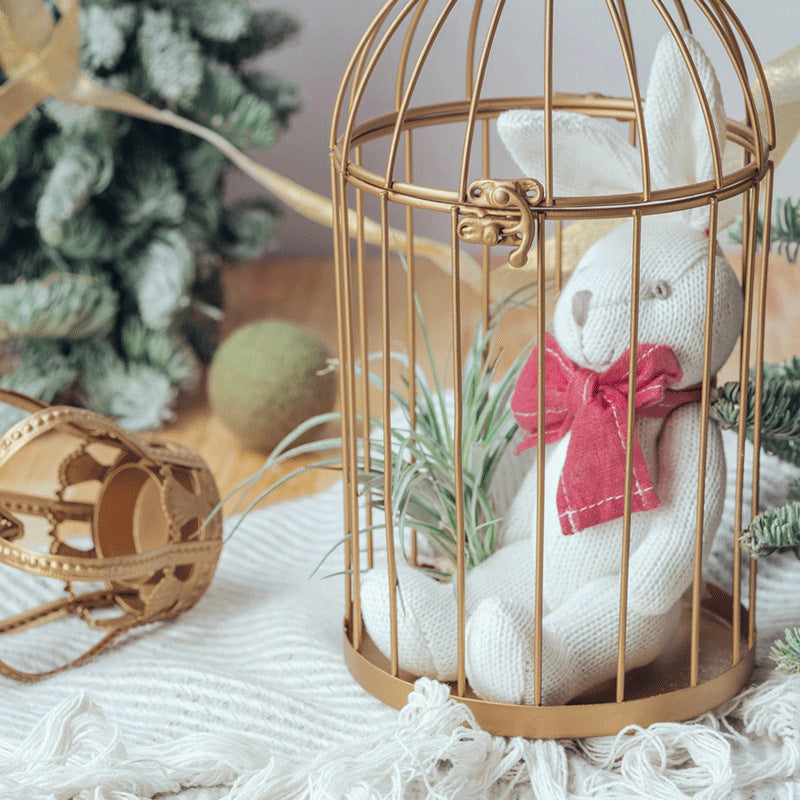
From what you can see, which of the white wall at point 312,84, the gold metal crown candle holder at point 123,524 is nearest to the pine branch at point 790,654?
the gold metal crown candle holder at point 123,524

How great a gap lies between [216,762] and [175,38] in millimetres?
965

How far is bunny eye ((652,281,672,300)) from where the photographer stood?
2.18 ft

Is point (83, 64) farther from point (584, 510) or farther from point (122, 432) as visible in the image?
point (584, 510)

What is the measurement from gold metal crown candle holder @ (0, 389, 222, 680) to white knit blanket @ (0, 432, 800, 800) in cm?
3

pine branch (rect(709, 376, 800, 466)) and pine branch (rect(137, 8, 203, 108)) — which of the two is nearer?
pine branch (rect(709, 376, 800, 466))

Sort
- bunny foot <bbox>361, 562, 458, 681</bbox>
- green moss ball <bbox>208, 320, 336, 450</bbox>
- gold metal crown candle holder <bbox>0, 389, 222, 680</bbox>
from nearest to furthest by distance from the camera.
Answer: bunny foot <bbox>361, 562, 458, 681</bbox> → gold metal crown candle holder <bbox>0, 389, 222, 680</bbox> → green moss ball <bbox>208, 320, 336, 450</bbox>

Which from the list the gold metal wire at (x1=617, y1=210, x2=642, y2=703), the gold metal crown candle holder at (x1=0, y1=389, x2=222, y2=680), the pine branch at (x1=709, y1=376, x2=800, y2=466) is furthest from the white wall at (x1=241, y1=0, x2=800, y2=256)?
the gold metal wire at (x1=617, y1=210, x2=642, y2=703)

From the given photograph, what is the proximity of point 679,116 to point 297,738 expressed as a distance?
1.56ft

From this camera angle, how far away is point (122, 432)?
812mm

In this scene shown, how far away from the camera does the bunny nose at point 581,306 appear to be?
670 millimetres

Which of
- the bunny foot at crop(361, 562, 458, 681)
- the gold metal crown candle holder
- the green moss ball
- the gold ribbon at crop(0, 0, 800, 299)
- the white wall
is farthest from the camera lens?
the white wall

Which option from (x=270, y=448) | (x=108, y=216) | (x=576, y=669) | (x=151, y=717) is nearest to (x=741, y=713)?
(x=576, y=669)

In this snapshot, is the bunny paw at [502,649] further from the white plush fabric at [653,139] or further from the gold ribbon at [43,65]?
the gold ribbon at [43,65]

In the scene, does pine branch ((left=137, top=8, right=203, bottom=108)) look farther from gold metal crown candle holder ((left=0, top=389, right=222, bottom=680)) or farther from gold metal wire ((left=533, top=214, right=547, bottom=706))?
gold metal wire ((left=533, top=214, right=547, bottom=706))
